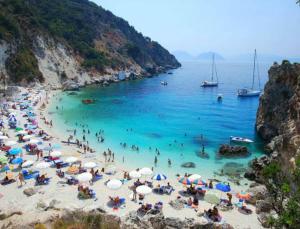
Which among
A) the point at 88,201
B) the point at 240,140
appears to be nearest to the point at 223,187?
the point at 88,201

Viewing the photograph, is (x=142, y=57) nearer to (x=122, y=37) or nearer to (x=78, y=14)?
(x=122, y=37)

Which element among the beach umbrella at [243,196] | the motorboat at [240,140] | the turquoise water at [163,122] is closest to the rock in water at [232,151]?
the turquoise water at [163,122]

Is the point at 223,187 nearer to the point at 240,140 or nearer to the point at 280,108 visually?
the point at 240,140

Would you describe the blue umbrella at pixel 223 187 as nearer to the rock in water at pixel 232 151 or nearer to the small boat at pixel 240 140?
the rock in water at pixel 232 151

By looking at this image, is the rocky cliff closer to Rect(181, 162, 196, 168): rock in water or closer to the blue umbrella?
Rect(181, 162, 196, 168): rock in water

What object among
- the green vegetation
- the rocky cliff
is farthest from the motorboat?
the rocky cliff
